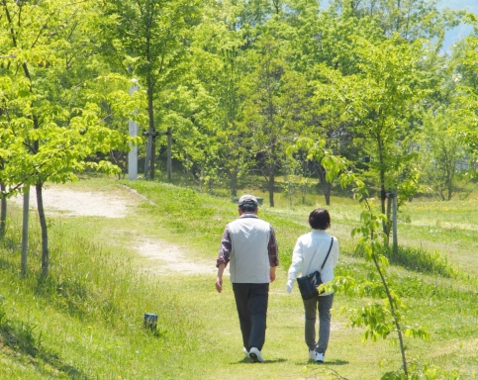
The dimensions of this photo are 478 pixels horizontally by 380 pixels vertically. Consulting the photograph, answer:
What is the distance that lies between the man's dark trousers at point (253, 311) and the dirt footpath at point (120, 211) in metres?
7.53

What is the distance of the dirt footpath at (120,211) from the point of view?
59.6ft

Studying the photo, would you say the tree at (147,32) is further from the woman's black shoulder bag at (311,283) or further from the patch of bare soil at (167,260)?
the woman's black shoulder bag at (311,283)

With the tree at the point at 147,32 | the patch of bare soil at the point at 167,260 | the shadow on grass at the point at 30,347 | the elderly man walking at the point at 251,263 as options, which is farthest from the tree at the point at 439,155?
the shadow on grass at the point at 30,347

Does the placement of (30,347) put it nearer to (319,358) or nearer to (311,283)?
(311,283)

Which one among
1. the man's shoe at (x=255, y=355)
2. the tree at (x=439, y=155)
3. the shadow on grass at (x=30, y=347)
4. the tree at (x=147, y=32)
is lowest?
the man's shoe at (x=255, y=355)

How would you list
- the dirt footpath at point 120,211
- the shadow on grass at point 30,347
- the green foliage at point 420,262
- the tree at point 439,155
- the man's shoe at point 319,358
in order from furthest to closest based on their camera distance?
A: the tree at point 439,155
the green foliage at point 420,262
the dirt footpath at point 120,211
the man's shoe at point 319,358
the shadow on grass at point 30,347

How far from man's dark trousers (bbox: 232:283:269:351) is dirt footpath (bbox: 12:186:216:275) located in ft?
24.7

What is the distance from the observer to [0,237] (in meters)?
14.4

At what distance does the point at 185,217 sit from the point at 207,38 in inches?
1420

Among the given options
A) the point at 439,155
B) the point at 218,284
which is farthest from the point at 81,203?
the point at 439,155

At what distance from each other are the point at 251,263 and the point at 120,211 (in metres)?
14.5

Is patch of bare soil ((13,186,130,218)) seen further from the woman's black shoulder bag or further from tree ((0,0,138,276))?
the woman's black shoulder bag

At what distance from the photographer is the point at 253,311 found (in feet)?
31.7

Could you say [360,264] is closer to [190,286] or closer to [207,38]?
[190,286]
